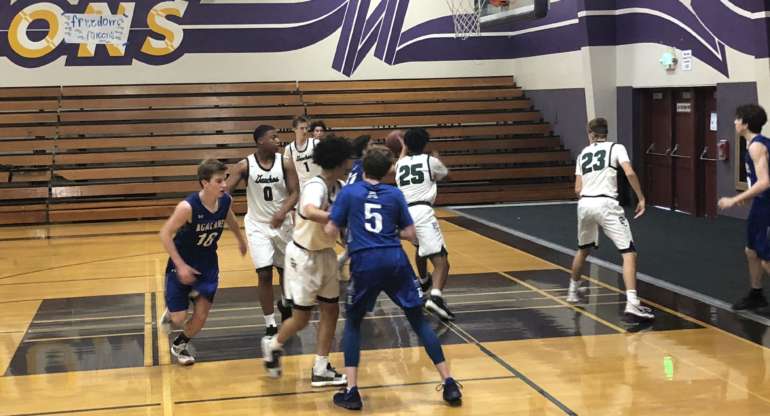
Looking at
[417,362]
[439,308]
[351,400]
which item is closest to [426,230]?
[439,308]

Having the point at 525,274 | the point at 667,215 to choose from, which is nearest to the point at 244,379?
the point at 525,274

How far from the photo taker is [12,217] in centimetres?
1669

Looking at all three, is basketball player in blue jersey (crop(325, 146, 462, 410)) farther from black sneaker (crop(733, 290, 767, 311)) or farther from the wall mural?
the wall mural

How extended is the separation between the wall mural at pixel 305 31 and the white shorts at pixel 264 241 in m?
10.8

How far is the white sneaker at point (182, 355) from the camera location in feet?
23.0

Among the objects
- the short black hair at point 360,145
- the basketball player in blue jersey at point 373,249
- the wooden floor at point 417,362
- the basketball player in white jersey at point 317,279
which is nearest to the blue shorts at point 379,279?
the basketball player in blue jersey at point 373,249

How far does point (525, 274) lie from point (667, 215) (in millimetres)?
6163

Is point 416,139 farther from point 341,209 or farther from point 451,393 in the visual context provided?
point 451,393

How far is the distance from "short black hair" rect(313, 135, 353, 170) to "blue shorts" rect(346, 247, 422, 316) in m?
0.63

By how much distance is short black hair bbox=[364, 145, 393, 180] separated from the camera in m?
5.77

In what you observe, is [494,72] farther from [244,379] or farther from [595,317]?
[244,379]

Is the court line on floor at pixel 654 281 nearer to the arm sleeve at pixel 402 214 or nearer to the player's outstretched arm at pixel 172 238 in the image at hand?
the arm sleeve at pixel 402 214

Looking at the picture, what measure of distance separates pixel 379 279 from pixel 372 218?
377mm

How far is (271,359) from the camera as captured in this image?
21.9 feet
